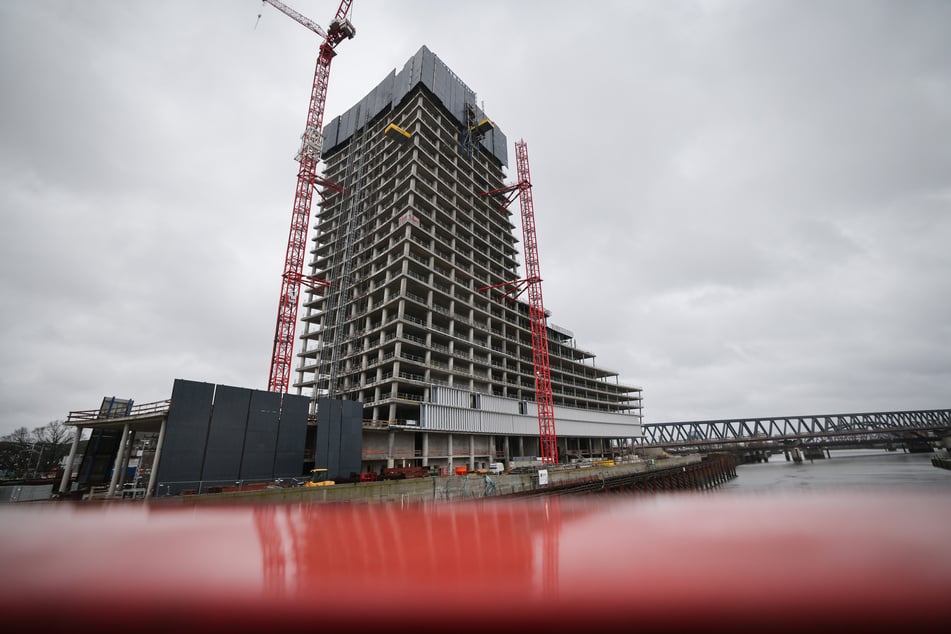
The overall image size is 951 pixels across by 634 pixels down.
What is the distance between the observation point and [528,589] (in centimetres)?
721

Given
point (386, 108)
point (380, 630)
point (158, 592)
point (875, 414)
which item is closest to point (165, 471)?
point (158, 592)

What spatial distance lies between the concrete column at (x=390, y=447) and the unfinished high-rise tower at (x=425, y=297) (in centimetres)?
14

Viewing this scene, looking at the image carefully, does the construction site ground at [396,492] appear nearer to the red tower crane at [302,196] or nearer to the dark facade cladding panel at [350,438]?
the dark facade cladding panel at [350,438]

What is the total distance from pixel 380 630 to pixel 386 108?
9012 cm

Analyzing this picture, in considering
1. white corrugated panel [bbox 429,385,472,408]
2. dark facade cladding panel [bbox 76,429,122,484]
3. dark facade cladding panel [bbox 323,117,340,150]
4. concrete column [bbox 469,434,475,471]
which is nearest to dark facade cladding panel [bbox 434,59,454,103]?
dark facade cladding panel [bbox 323,117,340,150]

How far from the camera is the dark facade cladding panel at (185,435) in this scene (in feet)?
91.9

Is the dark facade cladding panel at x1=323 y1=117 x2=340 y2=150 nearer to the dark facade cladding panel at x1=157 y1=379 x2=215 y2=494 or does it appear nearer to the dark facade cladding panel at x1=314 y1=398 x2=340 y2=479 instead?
the dark facade cladding panel at x1=314 y1=398 x2=340 y2=479

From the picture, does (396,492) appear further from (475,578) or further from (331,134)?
(331,134)

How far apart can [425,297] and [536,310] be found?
893 inches

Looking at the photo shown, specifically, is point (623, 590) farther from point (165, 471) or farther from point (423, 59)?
point (423, 59)

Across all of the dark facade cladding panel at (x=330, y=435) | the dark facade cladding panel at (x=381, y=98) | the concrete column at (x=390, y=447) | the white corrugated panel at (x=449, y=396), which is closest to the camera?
the dark facade cladding panel at (x=330, y=435)

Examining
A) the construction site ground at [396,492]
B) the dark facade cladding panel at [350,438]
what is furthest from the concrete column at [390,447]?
the construction site ground at [396,492]

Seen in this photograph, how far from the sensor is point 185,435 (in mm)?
28984

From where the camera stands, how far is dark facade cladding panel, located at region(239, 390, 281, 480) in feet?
105
